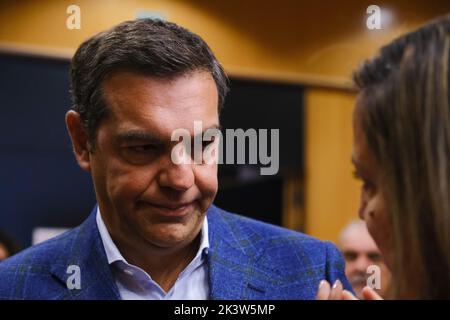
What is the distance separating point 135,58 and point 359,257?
56 centimetres

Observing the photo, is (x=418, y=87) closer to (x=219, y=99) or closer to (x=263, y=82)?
(x=219, y=99)

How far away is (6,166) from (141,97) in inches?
18.7

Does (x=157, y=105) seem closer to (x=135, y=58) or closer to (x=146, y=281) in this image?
(x=135, y=58)

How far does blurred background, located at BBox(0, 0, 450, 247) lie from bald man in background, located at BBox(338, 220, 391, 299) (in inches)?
1.4

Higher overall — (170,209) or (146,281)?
(170,209)

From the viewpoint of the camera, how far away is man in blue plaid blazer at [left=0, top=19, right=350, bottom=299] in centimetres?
87

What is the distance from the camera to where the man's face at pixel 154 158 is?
87 cm

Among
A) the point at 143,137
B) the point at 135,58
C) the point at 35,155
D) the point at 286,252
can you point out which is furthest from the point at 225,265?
the point at 35,155

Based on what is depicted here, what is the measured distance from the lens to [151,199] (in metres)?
0.89

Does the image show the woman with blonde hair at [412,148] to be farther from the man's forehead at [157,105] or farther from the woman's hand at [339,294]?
the man's forehead at [157,105]

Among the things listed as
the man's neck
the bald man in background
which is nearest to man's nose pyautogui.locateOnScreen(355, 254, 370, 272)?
the bald man in background

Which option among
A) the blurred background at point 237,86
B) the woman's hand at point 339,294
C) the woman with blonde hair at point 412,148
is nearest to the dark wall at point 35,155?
the blurred background at point 237,86

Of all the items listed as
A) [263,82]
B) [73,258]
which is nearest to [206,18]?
[263,82]
